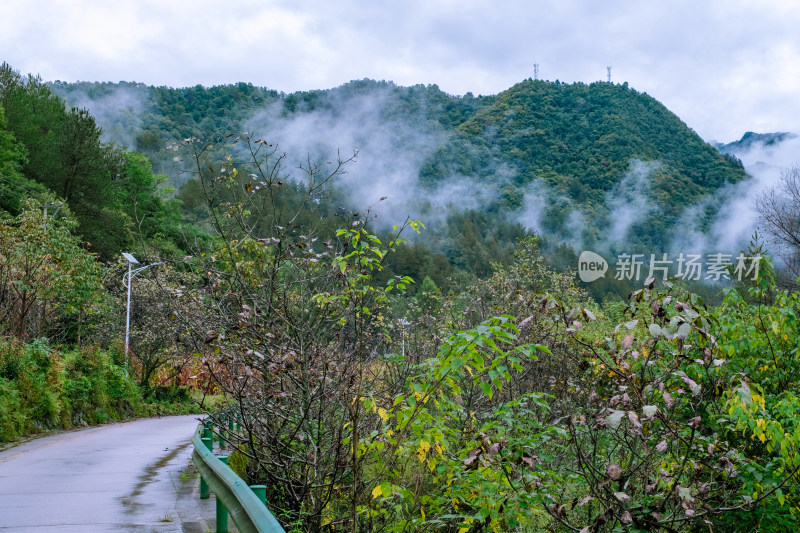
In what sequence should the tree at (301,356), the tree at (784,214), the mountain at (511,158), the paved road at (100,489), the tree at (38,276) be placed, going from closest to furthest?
the tree at (301,356), the paved road at (100,489), the tree at (38,276), the tree at (784,214), the mountain at (511,158)

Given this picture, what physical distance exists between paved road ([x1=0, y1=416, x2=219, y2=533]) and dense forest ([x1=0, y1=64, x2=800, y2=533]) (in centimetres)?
104

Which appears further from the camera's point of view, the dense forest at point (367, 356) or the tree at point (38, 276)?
the tree at point (38, 276)

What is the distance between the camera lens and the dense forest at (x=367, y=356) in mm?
5660

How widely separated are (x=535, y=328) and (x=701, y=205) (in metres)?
106

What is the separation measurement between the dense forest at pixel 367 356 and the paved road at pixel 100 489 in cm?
104

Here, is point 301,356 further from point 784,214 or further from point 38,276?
point 784,214

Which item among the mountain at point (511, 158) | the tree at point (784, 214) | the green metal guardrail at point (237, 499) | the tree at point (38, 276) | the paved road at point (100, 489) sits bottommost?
the paved road at point (100, 489)

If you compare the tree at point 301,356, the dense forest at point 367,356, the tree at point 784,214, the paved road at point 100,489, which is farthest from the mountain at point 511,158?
the tree at point 301,356

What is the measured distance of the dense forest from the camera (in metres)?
5.66

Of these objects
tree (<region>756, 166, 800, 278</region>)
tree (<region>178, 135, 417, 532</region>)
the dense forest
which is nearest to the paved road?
the dense forest

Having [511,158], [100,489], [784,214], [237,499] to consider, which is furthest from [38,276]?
[511,158]

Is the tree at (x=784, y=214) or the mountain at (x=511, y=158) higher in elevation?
the mountain at (x=511, y=158)

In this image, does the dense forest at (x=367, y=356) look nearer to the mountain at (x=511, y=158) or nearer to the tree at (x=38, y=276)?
the tree at (x=38, y=276)

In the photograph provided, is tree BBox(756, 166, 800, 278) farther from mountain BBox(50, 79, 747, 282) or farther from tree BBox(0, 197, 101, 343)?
mountain BBox(50, 79, 747, 282)
